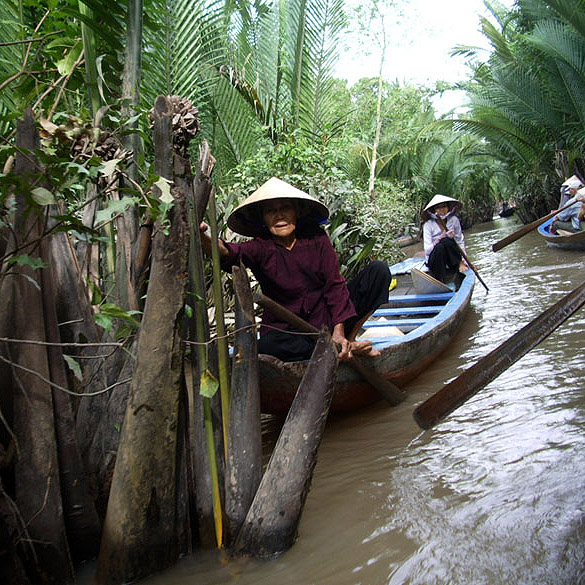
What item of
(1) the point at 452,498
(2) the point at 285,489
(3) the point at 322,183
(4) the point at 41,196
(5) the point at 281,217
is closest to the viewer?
(4) the point at 41,196

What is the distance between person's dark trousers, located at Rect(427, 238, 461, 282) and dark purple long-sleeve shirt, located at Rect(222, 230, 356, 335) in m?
3.52

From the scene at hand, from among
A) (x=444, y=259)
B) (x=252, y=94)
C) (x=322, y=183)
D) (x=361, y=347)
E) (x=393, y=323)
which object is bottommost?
(x=393, y=323)

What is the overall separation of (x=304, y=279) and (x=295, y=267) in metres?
0.09

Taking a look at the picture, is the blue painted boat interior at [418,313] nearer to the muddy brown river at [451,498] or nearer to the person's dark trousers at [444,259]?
the person's dark trousers at [444,259]

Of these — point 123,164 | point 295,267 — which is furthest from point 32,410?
point 295,267

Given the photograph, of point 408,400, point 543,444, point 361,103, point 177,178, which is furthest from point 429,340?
point 361,103

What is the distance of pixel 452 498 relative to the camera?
228 centimetres

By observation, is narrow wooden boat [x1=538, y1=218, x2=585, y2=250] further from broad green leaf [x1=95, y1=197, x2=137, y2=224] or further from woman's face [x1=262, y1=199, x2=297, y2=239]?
broad green leaf [x1=95, y1=197, x2=137, y2=224]

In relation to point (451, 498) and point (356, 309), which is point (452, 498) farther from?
point (356, 309)

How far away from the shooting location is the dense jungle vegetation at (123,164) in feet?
5.36

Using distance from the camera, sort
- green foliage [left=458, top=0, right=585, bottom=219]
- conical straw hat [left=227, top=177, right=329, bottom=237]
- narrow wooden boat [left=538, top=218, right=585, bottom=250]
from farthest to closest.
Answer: green foliage [left=458, top=0, right=585, bottom=219] < narrow wooden boat [left=538, top=218, right=585, bottom=250] < conical straw hat [left=227, top=177, right=329, bottom=237]

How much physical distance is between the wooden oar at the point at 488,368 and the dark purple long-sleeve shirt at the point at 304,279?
1273 millimetres

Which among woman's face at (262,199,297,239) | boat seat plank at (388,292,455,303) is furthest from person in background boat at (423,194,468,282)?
woman's face at (262,199,297,239)

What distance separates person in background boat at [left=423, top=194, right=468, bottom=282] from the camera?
627cm
